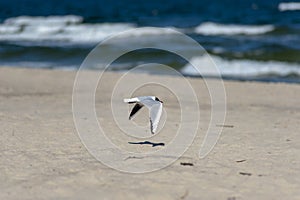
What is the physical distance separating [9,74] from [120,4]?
18808mm

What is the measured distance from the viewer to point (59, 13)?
24750 millimetres

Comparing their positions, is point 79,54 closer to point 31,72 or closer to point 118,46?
point 118,46

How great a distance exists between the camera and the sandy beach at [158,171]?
3.49 m

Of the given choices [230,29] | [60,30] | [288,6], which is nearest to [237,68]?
[230,29]

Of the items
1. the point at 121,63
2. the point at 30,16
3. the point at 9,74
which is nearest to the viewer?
the point at 9,74

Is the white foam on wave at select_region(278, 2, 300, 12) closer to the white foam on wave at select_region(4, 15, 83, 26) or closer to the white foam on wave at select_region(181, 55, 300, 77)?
the white foam on wave at select_region(4, 15, 83, 26)

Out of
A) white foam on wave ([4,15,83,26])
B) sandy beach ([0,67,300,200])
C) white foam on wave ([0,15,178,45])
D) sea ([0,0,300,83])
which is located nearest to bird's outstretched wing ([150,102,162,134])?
sandy beach ([0,67,300,200])

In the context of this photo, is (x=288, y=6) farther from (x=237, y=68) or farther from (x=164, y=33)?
(x=237, y=68)

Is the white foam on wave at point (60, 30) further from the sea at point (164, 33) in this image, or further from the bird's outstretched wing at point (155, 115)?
the bird's outstretched wing at point (155, 115)

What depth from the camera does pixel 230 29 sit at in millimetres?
17812

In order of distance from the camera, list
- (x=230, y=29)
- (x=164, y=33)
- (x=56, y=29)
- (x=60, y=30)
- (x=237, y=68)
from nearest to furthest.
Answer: (x=237, y=68) → (x=164, y=33) → (x=230, y=29) → (x=60, y=30) → (x=56, y=29)

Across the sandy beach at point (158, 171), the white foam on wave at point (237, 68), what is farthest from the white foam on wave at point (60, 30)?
the sandy beach at point (158, 171)

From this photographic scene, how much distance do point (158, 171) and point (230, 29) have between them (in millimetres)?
14331

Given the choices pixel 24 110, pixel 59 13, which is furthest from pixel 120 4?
pixel 24 110
